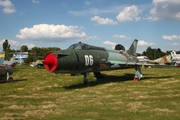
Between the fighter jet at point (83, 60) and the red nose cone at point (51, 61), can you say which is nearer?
the red nose cone at point (51, 61)

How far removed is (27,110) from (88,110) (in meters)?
2.43

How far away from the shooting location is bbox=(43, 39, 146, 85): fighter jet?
12398 millimetres

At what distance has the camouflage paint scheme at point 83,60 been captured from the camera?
1239cm

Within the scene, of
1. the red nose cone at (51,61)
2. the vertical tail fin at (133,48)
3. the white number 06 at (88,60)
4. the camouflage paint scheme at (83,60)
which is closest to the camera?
the red nose cone at (51,61)

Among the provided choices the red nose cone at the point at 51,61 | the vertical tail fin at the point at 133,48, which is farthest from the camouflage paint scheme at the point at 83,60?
the vertical tail fin at the point at 133,48

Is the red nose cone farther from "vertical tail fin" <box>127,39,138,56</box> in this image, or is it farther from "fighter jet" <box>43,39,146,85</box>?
"vertical tail fin" <box>127,39,138,56</box>

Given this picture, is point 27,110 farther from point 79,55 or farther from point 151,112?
point 79,55

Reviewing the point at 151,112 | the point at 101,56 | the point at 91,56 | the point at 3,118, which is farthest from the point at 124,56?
the point at 3,118

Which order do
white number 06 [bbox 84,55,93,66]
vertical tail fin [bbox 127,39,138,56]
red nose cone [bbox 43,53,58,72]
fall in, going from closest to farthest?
1. red nose cone [bbox 43,53,58,72]
2. white number 06 [bbox 84,55,93,66]
3. vertical tail fin [bbox 127,39,138,56]

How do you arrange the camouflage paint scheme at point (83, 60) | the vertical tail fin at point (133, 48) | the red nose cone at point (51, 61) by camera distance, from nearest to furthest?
the red nose cone at point (51, 61), the camouflage paint scheme at point (83, 60), the vertical tail fin at point (133, 48)

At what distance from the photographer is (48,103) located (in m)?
9.48

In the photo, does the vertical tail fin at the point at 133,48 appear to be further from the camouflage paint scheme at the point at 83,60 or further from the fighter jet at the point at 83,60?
the camouflage paint scheme at the point at 83,60

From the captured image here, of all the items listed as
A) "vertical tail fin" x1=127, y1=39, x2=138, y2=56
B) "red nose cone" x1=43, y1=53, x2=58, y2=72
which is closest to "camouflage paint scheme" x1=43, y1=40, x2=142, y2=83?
"red nose cone" x1=43, y1=53, x2=58, y2=72

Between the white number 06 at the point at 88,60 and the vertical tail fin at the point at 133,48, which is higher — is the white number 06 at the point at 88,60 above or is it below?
below
